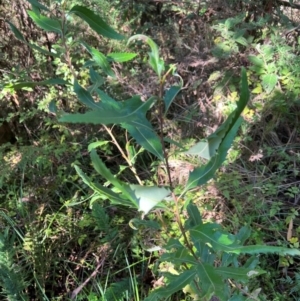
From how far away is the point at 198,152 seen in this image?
1.01 meters

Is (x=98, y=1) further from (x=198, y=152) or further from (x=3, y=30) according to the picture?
(x=198, y=152)

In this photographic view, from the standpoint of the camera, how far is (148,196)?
98 centimetres

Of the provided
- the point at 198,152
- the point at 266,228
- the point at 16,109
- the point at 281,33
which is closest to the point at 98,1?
the point at 16,109

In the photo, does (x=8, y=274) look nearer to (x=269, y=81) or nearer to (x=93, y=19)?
(x=93, y=19)

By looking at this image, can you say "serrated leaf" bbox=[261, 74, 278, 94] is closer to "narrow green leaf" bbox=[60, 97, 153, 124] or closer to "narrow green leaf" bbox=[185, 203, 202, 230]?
"narrow green leaf" bbox=[185, 203, 202, 230]

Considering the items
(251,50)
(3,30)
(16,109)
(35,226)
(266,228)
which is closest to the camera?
(266,228)

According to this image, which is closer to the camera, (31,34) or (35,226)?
(35,226)

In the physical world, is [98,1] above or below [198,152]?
above

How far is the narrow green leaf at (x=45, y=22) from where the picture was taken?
120 centimetres

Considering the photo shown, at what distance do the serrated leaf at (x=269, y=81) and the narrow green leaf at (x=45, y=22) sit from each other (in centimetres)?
143

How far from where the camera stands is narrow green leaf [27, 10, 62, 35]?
3.95ft

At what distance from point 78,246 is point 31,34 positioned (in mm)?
1597

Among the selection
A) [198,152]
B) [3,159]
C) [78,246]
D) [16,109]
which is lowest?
[78,246]

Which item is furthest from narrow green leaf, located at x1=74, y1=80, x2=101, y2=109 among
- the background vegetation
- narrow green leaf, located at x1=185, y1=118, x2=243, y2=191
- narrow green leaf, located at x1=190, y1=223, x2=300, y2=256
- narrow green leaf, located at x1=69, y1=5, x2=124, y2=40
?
the background vegetation
